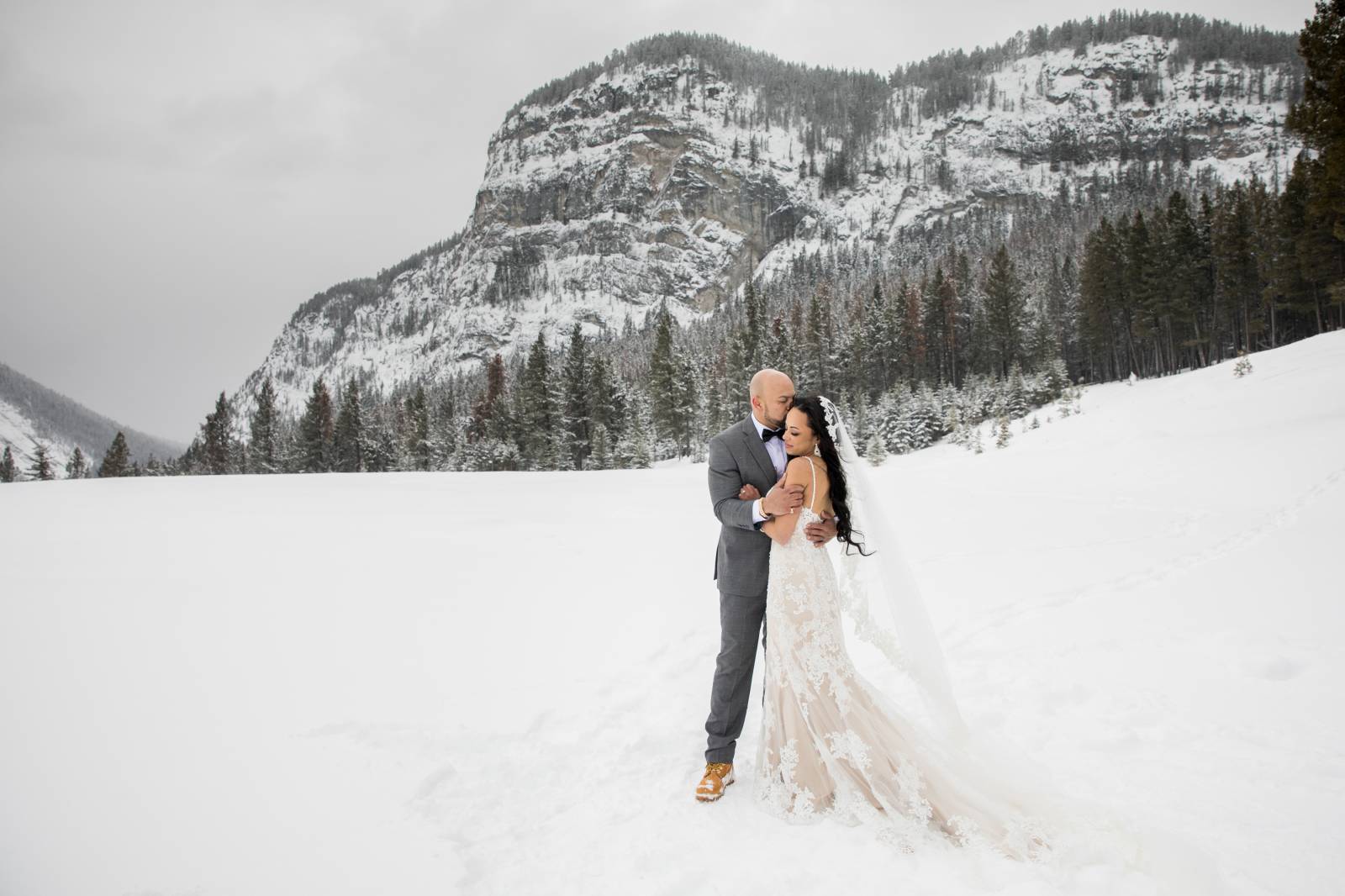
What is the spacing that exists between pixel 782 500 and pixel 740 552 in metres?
0.62

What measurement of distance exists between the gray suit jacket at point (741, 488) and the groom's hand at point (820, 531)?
323 mm

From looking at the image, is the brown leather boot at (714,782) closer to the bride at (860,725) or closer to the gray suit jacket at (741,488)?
the bride at (860,725)

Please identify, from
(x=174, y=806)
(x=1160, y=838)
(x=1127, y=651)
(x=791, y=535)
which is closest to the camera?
(x=1160, y=838)

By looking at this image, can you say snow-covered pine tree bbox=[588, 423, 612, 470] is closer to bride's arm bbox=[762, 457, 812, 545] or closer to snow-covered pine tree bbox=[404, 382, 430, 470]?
snow-covered pine tree bbox=[404, 382, 430, 470]

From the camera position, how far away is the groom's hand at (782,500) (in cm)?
325

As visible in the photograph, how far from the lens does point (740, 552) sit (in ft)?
12.2

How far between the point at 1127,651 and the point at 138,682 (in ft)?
26.2

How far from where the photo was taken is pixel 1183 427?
18859 millimetres

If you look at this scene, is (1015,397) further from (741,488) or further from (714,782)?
(714,782)

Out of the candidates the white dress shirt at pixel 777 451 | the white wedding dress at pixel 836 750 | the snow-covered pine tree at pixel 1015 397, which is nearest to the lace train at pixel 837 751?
the white wedding dress at pixel 836 750

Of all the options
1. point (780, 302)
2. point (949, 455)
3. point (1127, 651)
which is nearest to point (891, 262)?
point (780, 302)

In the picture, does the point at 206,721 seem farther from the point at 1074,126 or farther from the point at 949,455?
the point at 1074,126

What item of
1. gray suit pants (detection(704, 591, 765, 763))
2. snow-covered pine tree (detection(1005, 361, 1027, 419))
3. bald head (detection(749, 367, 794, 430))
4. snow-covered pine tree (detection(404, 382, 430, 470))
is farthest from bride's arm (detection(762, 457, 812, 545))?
snow-covered pine tree (detection(404, 382, 430, 470))

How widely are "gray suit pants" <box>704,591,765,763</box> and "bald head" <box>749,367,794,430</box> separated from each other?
113cm
